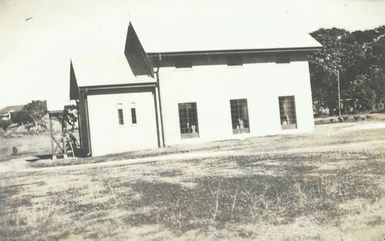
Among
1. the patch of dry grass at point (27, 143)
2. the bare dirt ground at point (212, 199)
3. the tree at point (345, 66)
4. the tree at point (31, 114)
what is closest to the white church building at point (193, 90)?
the tree at point (31, 114)

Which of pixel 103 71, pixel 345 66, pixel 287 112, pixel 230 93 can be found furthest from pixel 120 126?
pixel 345 66

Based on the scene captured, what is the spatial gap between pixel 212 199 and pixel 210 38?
1229 centimetres

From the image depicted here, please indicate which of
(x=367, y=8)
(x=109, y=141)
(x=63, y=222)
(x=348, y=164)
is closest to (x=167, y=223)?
(x=63, y=222)

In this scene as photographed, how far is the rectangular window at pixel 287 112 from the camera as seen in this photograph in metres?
20.4

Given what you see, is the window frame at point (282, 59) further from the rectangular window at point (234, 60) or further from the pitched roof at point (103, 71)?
the pitched roof at point (103, 71)

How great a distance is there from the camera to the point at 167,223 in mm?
6930

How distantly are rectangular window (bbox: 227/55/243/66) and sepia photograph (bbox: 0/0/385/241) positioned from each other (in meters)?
0.07

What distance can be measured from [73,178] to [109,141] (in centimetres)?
626

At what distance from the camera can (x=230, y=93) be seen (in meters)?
19.5

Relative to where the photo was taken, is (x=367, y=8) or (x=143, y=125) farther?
(x=143, y=125)

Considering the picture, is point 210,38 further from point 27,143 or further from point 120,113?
point 27,143

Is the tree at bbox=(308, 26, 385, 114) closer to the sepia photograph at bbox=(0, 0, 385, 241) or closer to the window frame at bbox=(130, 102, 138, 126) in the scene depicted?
the sepia photograph at bbox=(0, 0, 385, 241)

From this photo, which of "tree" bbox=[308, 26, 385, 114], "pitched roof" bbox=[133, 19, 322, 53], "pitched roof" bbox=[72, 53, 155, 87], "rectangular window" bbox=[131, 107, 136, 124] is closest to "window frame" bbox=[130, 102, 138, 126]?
"rectangular window" bbox=[131, 107, 136, 124]

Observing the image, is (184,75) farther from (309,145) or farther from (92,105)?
(309,145)
